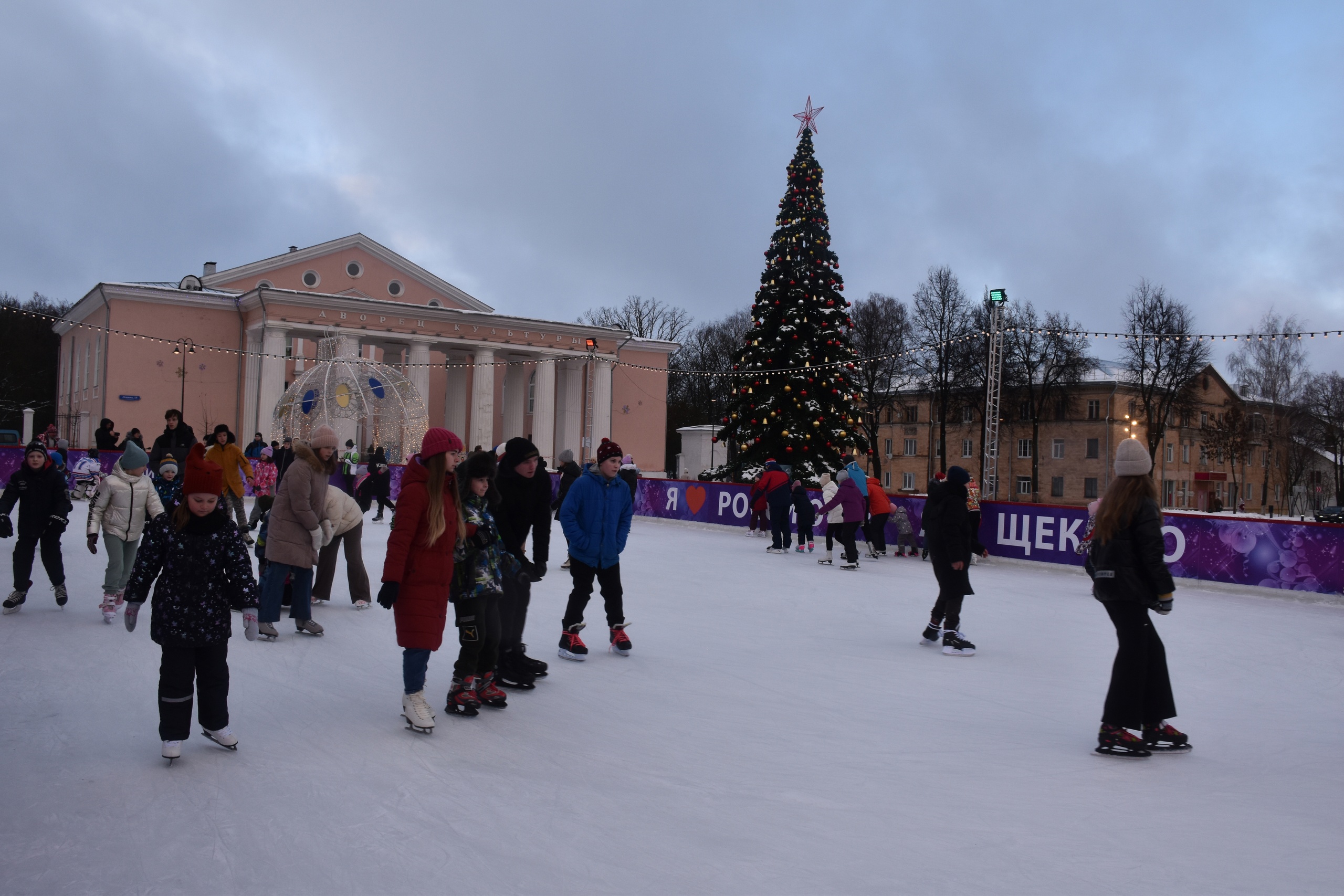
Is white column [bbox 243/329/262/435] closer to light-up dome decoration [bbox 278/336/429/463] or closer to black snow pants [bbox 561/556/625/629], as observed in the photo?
light-up dome decoration [bbox 278/336/429/463]

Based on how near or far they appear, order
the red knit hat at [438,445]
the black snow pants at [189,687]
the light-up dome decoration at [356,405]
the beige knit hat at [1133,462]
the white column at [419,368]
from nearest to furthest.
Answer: the black snow pants at [189,687]
the red knit hat at [438,445]
the beige knit hat at [1133,462]
the light-up dome decoration at [356,405]
the white column at [419,368]

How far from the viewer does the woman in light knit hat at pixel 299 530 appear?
25.1ft

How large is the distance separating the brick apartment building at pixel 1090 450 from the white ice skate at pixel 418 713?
44.9m

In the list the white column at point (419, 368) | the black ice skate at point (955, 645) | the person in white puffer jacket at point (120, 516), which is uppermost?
the white column at point (419, 368)

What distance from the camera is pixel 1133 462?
17.4ft

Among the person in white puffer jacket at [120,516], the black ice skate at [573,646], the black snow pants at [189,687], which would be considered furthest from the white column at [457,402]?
the black snow pants at [189,687]

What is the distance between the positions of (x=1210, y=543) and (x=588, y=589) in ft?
34.1

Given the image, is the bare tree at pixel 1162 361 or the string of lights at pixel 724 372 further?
the bare tree at pixel 1162 361

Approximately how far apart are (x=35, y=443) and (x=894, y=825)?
801cm

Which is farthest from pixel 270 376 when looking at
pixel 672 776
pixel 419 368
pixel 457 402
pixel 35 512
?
pixel 672 776

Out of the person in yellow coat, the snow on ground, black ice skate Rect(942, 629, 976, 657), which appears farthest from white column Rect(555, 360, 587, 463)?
black ice skate Rect(942, 629, 976, 657)

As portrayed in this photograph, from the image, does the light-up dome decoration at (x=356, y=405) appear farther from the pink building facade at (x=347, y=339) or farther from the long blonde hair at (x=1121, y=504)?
the long blonde hair at (x=1121, y=504)

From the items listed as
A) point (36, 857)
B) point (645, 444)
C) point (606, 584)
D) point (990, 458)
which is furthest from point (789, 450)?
point (36, 857)

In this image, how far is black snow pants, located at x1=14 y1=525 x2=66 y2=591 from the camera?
8.56 metres
